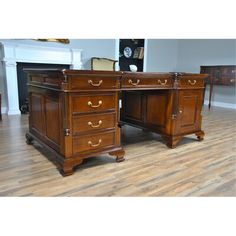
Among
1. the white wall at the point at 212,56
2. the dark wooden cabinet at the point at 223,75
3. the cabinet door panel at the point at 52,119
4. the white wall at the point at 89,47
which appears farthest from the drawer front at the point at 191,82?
the white wall at the point at 212,56

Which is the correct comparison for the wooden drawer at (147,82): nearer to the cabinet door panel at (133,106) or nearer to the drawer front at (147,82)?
the drawer front at (147,82)

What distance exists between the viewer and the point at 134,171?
1.62 metres

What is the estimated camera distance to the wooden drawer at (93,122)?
154 cm

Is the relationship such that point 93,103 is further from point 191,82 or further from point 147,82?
point 191,82

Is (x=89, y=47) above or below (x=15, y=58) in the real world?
above

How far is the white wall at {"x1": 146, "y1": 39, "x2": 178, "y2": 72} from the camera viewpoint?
5434 mm

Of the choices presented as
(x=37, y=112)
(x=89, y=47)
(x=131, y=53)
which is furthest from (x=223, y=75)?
(x=37, y=112)

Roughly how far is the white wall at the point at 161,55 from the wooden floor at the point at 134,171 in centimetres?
348

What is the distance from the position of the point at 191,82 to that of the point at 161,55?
148 inches

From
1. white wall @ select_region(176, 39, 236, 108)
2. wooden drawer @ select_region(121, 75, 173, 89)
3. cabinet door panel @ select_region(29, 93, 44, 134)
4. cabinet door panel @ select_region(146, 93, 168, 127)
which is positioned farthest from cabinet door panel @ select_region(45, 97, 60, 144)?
white wall @ select_region(176, 39, 236, 108)

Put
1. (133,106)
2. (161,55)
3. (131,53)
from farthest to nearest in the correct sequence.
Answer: (161,55), (131,53), (133,106)

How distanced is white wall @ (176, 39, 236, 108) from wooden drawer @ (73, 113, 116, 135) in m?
4.10

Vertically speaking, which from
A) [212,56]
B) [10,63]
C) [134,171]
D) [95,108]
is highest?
[212,56]
